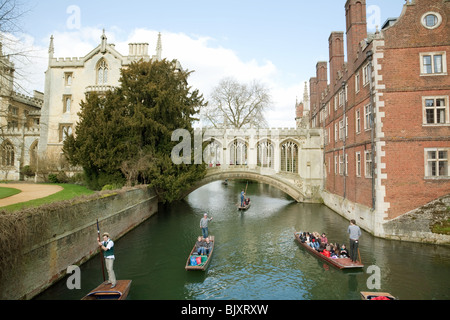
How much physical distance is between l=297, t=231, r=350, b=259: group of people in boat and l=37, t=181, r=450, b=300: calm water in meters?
0.47

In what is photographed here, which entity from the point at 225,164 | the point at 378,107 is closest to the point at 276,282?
the point at 378,107

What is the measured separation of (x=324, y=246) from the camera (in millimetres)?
11812

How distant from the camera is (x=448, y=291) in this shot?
842 cm

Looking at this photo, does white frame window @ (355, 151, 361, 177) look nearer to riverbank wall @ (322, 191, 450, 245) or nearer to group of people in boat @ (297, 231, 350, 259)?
riverbank wall @ (322, 191, 450, 245)

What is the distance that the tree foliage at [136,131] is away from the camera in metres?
17.8

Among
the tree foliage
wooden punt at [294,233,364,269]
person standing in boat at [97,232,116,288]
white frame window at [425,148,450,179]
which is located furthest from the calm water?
the tree foliage

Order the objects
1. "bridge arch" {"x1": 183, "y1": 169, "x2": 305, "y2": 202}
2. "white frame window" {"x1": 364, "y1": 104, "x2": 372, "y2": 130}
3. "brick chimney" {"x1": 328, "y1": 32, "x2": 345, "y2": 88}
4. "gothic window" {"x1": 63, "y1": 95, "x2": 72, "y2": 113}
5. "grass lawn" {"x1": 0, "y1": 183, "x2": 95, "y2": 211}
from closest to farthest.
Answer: "grass lawn" {"x1": 0, "y1": 183, "x2": 95, "y2": 211} → "white frame window" {"x1": 364, "y1": 104, "x2": 372, "y2": 130} → "brick chimney" {"x1": 328, "y1": 32, "x2": 345, "y2": 88} → "bridge arch" {"x1": 183, "y1": 169, "x2": 305, "y2": 202} → "gothic window" {"x1": 63, "y1": 95, "x2": 72, "y2": 113}

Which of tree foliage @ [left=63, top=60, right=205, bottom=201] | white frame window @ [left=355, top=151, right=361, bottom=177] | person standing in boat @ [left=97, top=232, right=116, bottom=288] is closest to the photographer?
person standing in boat @ [left=97, top=232, right=116, bottom=288]

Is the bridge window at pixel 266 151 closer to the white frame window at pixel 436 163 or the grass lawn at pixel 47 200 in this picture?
the white frame window at pixel 436 163

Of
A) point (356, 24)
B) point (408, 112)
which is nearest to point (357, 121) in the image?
point (408, 112)

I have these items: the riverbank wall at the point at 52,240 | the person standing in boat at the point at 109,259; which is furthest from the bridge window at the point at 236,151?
the person standing in boat at the point at 109,259

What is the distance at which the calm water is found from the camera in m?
8.47

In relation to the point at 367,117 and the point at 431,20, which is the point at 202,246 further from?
the point at 431,20

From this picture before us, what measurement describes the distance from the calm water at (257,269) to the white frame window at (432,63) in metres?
9.02
